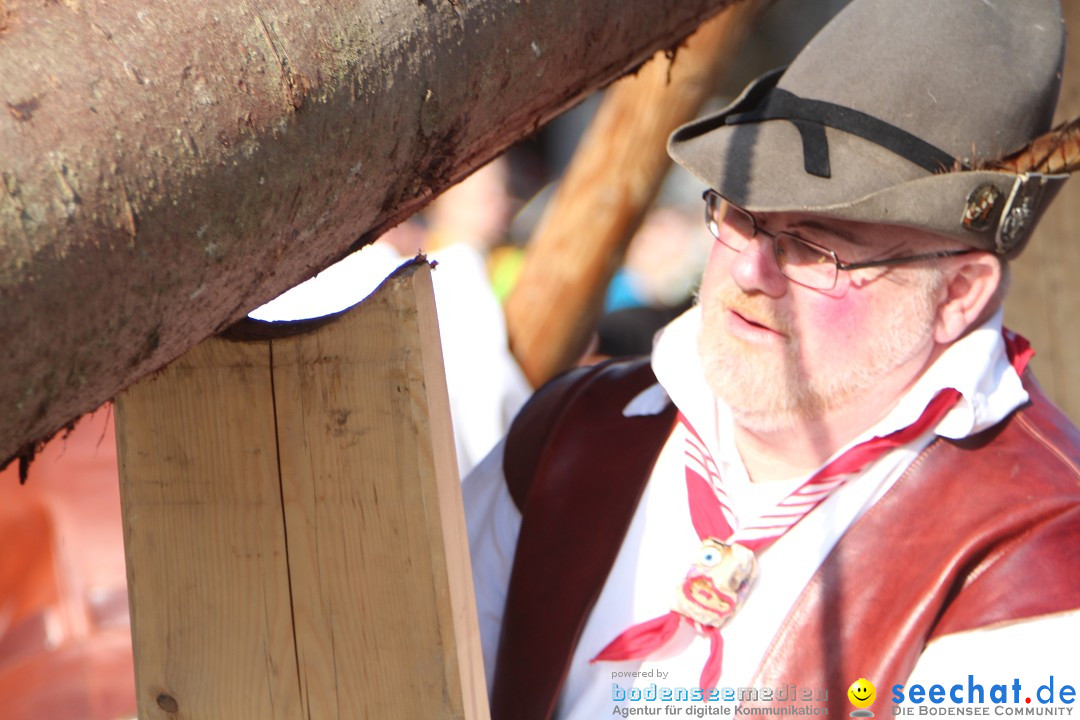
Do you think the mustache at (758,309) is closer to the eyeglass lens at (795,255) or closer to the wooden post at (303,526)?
the eyeglass lens at (795,255)

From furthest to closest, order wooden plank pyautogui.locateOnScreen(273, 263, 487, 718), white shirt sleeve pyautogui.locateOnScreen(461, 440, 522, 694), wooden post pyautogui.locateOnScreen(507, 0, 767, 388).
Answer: wooden post pyautogui.locateOnScreen(507, 0, 767, 388) < white shirt sleeve pyautogui.locateOnScreen(461, 440, 522, 694) < wooden plank pyautogui.locateOnScreen(273, 263, 487, 718)

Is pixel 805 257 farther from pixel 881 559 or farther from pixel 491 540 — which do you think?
pixel 491 540

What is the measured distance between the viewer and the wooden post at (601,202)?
2598 millimetres

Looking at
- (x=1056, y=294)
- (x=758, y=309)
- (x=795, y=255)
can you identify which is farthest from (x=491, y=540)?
(x=1056, y=294)

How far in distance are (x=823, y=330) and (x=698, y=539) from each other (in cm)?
45

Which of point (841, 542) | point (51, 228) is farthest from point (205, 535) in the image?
point (841, 542)

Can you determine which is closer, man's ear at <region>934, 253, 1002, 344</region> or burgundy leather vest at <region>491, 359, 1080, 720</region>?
burgundy leather vest at <region>491, 359, 1080, 720</region>

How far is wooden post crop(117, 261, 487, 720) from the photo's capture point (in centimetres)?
108

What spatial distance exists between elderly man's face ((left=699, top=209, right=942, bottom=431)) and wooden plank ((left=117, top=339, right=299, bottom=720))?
95 cm

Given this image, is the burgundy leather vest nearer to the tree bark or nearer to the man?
the man

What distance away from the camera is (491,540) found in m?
2.03

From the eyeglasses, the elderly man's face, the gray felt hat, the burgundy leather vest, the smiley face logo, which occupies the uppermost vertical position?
the gray felt hat

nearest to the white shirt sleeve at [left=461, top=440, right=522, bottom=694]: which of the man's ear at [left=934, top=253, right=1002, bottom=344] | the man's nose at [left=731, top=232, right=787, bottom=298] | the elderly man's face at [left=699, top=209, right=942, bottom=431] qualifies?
the elderly man's face at [left=699, top=209, right=942, bottom=431]

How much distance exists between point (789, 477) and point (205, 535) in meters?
1.10
